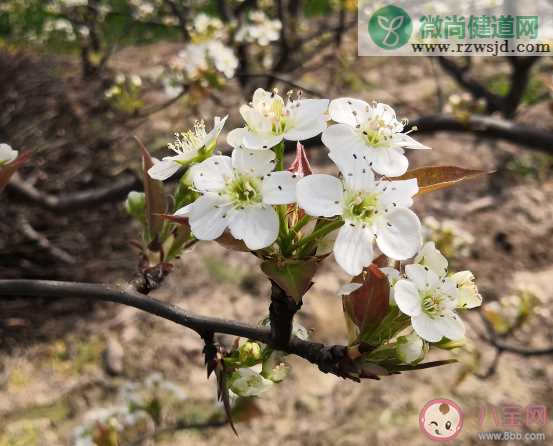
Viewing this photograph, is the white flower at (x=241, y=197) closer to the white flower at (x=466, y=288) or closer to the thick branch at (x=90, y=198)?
the white flower at (x=466, y=288)

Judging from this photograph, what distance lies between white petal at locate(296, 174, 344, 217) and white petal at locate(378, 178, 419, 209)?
0.05 m

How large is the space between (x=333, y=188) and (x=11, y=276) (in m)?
1.96

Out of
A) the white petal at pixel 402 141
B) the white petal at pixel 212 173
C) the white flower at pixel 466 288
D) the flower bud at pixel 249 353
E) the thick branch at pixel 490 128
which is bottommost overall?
the thick branch at pixel 490 128

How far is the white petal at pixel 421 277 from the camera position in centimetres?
66

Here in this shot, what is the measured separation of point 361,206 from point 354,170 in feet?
0.14

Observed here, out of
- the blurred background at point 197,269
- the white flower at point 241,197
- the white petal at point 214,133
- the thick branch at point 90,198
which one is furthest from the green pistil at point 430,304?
the thick branch at point 90,198

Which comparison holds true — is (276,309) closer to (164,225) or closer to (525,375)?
(164,225)

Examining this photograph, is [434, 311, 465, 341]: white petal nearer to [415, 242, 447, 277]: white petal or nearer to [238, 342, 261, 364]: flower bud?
[415, 242, 447, 277]: white petal

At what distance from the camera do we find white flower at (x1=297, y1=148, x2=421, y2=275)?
1.89 feet

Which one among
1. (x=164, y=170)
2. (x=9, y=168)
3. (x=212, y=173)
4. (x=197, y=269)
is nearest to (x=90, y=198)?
(x=197, y=269)

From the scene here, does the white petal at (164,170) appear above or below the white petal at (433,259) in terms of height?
above

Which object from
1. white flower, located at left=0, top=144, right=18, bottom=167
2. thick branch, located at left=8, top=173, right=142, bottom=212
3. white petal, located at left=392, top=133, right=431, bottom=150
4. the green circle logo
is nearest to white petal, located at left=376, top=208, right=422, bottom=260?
white petal, located at left=392, top=133, right=431, bottom=150

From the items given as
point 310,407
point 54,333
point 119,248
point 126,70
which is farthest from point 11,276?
point 126,70

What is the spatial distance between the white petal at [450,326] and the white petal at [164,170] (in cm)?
39
